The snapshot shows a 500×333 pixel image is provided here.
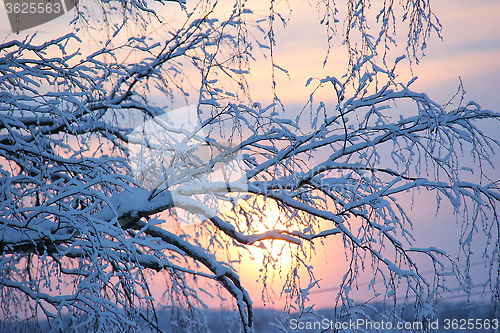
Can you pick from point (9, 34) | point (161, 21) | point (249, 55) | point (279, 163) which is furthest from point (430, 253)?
Result: point (9, 34)

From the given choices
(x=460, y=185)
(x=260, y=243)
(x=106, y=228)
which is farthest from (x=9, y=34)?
(x=460, y=185)

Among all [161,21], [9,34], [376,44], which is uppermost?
[161,21]

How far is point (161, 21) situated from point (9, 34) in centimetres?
116

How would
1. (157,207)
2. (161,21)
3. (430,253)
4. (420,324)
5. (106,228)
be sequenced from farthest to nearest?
(161,21)
(157,207)
(430,253)
(420,324)
(106,228)

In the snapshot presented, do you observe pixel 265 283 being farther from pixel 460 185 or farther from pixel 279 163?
pixel 460 185

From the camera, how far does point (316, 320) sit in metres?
2.92

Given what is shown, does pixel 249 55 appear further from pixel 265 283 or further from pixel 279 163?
pixel 265 283

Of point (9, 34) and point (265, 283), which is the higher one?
point (9, 34)

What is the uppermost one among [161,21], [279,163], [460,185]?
[161,21]

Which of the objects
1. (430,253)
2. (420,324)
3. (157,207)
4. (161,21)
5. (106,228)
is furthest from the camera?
(161,21)

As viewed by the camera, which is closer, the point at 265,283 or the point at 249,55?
the point at 249,55

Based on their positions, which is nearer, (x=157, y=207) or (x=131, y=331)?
(x=131, y=331)

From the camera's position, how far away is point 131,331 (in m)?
2.50

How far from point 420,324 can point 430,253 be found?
0.51 metres
